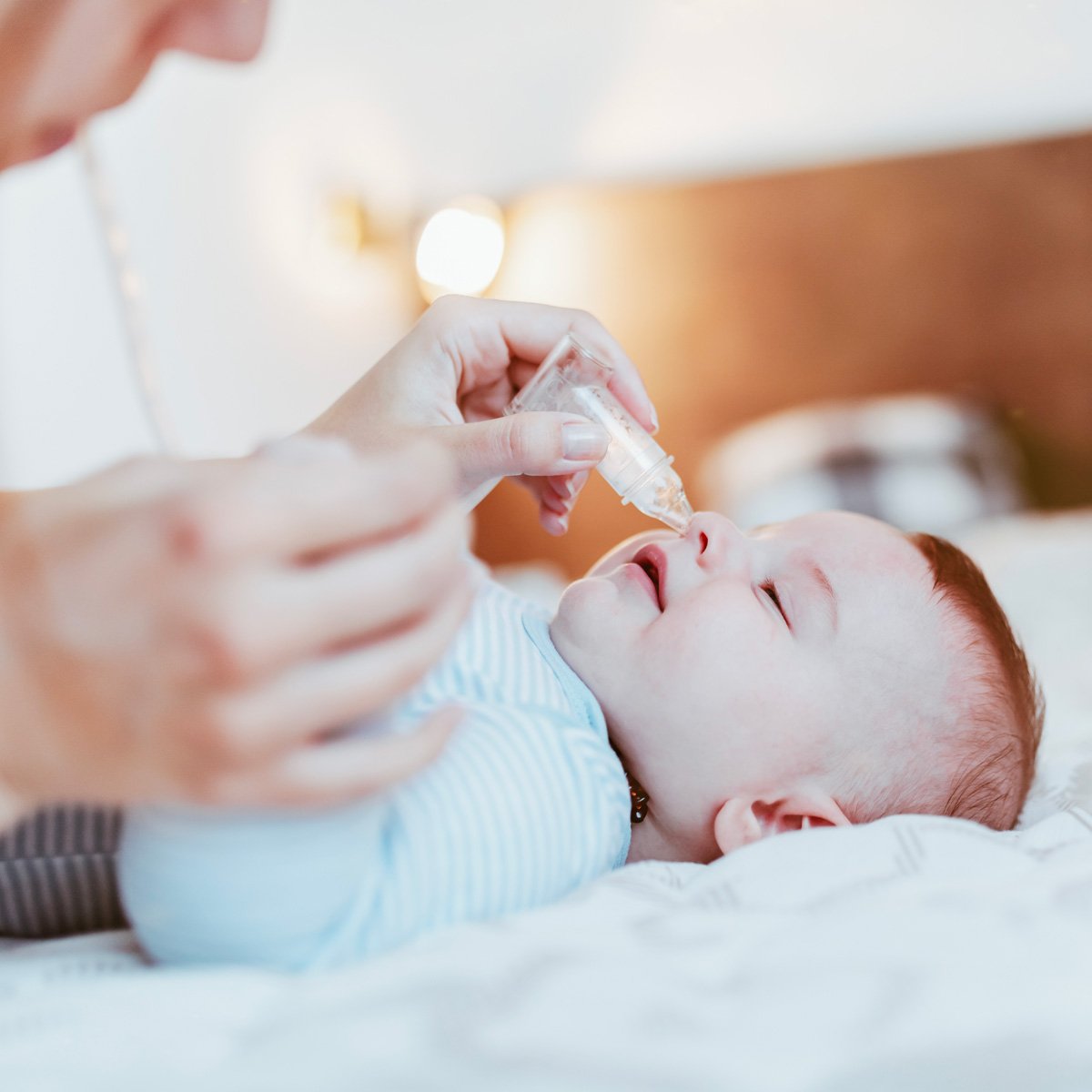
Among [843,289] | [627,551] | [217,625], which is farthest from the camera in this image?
[843,289]

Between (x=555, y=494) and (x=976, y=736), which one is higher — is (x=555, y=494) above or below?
above

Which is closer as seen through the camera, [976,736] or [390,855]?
[390,855]

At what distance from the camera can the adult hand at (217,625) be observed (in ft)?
1.38

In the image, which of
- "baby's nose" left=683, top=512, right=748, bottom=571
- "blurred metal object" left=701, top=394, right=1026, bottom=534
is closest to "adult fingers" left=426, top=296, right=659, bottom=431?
"baby's nose" left=683, top=512, right=748, bottom=571

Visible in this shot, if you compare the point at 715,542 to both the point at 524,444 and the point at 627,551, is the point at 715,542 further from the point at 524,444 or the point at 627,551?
the point at 524,444

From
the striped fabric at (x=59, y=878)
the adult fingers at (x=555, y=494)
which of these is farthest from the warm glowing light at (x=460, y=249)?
the striped fabric at (x=59, y=878)

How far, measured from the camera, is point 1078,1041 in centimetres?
53

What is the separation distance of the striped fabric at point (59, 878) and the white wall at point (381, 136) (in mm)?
999

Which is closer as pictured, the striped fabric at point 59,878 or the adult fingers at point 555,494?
the striped fabric at point 59,878

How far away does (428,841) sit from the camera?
0.69 meters

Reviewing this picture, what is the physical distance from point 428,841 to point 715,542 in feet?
1.33

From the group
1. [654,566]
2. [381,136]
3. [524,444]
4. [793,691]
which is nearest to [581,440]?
[524,444]

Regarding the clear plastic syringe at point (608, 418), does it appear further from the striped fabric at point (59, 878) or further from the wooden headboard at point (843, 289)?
the wooden headboard at point (843, 289)

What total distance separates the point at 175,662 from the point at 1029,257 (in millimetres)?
2383
